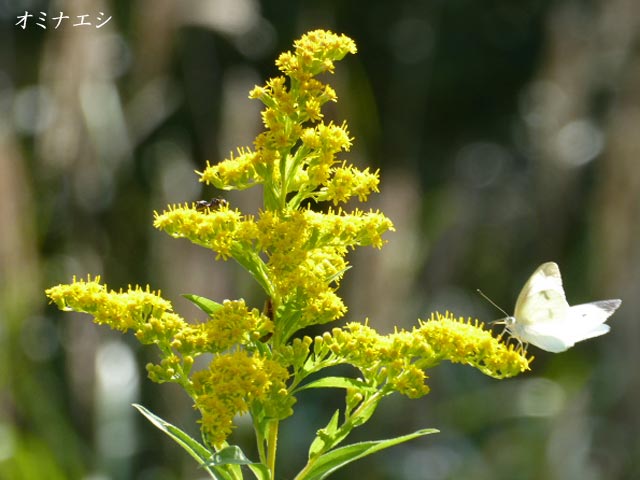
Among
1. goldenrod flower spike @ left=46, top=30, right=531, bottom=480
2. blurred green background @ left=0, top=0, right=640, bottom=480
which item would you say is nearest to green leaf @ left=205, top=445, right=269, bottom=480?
goldenrod flower spike @ left=46, top=30, right=531, bottom=480

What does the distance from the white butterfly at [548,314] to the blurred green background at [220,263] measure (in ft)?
12.1

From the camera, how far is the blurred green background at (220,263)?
22.4 feet

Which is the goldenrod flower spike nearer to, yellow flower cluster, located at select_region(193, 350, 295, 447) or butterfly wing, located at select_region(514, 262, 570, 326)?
yellow flower cluster, located at select_region(193, 350, 295, 447)

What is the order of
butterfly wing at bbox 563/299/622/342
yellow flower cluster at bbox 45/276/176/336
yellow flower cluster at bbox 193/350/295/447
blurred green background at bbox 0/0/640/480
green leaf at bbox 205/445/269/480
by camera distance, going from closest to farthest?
green leaf at bbox 205/445/269/480 < yellow flower cluster at bbox 193/350/295/447 < yellow flower cluster at bbox 45/276/176/336 < butterfly wing at bbox 563/299/622/342 < blurred green background at bbox 0/0/640/480

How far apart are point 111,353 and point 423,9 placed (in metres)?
14.9

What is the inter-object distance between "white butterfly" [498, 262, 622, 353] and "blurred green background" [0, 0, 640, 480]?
3684mm

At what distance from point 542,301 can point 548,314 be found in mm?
45

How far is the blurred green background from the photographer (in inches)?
269

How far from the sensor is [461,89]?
21391 mm

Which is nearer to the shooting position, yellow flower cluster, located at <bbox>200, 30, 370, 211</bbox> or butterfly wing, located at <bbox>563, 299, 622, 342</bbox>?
yellow flower cluster, located at <bbox>200, 30, 370, 211</bbox>

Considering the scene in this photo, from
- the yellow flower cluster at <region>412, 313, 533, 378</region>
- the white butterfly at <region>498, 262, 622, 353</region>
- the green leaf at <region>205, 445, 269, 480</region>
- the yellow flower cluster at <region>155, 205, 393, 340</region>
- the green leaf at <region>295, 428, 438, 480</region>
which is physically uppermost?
the white butterfly at <region>498, 262, 622, 353</region>

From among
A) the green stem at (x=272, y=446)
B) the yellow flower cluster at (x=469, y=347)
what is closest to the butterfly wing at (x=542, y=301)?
the yellow flower cluster at (x=469, y=347)

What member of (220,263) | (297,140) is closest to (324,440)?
(297,140)

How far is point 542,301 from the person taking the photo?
10.4ft
